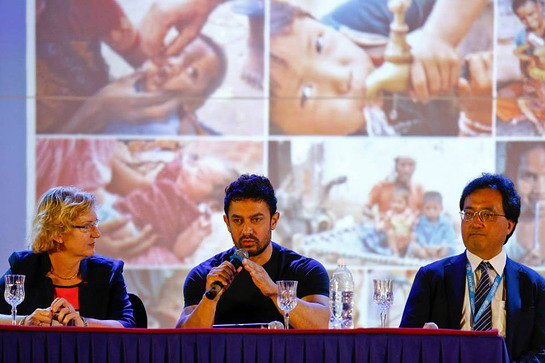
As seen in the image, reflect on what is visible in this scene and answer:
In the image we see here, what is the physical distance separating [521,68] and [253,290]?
2763 mm

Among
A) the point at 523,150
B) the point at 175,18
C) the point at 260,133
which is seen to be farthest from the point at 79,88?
the point at 523,150

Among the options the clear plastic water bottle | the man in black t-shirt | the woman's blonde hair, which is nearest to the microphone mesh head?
the man in black t-shirt

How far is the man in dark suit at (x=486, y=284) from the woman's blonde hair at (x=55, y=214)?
4.67 ft

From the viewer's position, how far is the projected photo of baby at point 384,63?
5.29 metres

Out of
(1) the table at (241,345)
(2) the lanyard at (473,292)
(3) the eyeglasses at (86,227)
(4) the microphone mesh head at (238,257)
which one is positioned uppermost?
(3) the eyeglasses at (86,227)

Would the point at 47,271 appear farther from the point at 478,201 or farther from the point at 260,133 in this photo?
the point at 260,133

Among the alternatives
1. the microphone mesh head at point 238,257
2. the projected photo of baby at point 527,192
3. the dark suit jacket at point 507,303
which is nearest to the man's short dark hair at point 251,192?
the microphone mesh head at point 238,257

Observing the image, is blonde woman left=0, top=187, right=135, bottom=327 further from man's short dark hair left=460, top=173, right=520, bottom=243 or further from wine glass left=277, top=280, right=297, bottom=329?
man's short dark hair left=460, top=173, right=520, bottom=243

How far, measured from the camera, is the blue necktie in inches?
124

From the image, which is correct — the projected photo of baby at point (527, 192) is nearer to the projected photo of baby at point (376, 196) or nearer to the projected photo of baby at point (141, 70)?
the projected photo of baby at point (376, 196)

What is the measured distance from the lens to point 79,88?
533cm

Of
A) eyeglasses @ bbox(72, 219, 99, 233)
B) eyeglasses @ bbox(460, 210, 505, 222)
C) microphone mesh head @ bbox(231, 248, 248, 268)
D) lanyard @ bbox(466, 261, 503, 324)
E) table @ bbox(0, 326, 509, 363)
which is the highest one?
eyeglasses @ bbox(460, 210, 505, 222)

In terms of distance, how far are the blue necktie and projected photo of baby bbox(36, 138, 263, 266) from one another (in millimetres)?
2329

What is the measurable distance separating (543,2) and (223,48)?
6.83 feet
